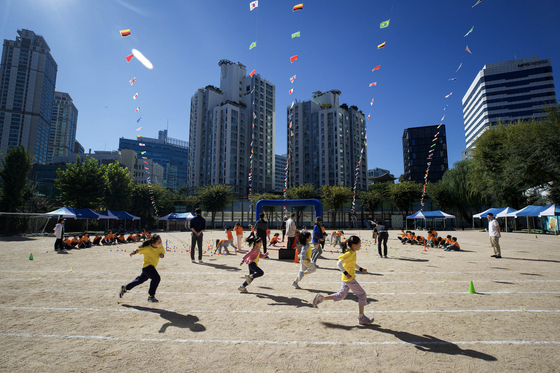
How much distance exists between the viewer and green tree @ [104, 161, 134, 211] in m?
42.6

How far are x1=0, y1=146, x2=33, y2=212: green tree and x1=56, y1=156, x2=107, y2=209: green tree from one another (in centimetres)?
469

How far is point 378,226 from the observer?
1324cm

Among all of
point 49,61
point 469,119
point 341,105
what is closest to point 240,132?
point 341,105

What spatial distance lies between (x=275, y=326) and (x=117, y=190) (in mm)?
46805

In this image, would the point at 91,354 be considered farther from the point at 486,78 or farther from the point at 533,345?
the point at 486,78

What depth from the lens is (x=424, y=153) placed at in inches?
5059

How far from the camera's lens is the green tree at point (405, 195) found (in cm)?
5184

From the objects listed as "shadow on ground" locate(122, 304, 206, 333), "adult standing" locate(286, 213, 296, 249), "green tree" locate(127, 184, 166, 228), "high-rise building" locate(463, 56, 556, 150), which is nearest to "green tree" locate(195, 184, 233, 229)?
"green tree" locate(127, 184, 166, 228)

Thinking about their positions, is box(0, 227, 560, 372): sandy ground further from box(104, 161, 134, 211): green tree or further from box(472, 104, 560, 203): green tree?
box(104, 161, 134, 211): green tree

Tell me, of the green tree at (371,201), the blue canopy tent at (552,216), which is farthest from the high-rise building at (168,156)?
the blue canopy tent at (552,216)

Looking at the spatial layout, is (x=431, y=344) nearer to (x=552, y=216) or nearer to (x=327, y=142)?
(x=552, y=216)

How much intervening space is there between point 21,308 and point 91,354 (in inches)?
129

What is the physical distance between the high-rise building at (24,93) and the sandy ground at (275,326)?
15743 cm

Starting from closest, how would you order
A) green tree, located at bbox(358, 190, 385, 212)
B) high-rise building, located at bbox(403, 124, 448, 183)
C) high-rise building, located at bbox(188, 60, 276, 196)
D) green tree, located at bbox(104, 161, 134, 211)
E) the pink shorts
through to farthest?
the pink shorts → green tree, located at bbox(104, 161, 134, 211) → green tree, located at bbox(358, 190, 385, 212) → high-rise building, located at bbox(188, 60, 276, 196) → high-rise building, located at bbox(403, 124, 448, 183)
